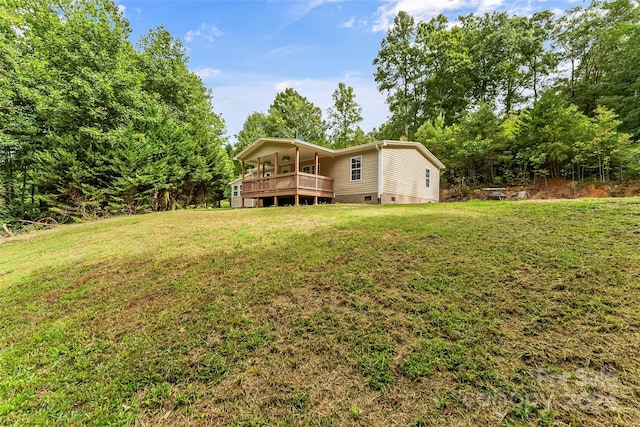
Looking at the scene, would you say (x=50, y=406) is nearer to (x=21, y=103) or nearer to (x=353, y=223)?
(x=353, y=223)

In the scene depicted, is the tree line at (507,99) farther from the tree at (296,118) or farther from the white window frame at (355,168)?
the white window frame at (355,168)

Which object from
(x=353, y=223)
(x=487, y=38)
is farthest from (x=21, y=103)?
(x=487, y=38)

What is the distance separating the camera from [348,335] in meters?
2.37

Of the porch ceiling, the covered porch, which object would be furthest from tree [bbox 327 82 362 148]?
the porch ceiling

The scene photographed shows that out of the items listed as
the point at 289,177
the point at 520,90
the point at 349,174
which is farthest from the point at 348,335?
the point at 520,90

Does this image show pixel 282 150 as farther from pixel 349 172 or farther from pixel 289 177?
pixel 349 172

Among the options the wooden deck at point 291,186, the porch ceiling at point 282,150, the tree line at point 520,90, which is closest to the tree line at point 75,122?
the porch ceiling at point 282,150

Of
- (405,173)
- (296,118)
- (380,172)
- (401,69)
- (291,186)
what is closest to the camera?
(380,172)

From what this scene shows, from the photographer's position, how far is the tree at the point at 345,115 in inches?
1148

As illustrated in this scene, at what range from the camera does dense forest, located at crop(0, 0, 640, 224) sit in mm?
12500

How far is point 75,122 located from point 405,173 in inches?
689

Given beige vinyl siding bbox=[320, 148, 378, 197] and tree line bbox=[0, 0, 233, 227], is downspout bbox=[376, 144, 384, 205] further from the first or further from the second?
tree line bbox=[0, 0, 233, 227]

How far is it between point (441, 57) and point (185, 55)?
22498 millimetres

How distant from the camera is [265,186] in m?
13.7
